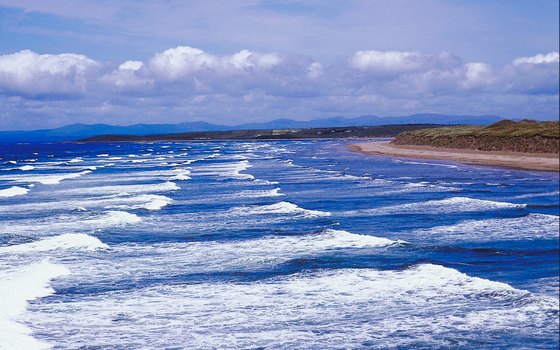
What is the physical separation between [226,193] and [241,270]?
23485 millimetres

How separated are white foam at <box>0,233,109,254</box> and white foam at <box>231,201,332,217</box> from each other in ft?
28.2

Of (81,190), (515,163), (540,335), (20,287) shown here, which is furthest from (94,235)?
(515,163)

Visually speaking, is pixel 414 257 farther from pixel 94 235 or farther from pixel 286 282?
pixel 94 235

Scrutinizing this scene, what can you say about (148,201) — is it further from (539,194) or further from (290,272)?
(290,272)

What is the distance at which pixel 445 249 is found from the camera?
20.8 metres

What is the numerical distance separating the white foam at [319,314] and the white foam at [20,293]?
53 cm

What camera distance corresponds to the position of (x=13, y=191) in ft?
159

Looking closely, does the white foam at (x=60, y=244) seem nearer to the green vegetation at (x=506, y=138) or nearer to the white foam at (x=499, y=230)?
the white foam at (x=499, y=230)

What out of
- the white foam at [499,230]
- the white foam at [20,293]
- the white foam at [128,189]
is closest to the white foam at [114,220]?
the white foam at [20,293]

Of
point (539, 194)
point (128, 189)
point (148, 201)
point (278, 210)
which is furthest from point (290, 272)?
point (128, 189)

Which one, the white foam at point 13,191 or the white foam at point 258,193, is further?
the white foam at point 13,191

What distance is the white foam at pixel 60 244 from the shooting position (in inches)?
931

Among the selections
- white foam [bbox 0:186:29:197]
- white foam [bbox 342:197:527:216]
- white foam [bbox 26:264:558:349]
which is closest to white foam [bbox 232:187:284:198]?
white foam [bbox 342:197:527:216]

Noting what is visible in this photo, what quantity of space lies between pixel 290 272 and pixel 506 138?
54.7 meters
